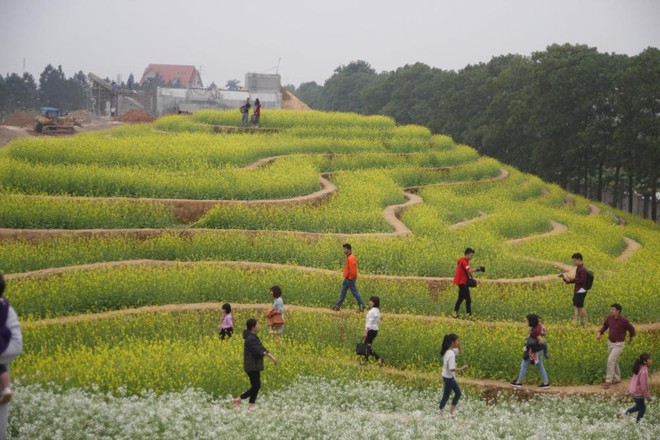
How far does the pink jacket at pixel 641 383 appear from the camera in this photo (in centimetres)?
1314

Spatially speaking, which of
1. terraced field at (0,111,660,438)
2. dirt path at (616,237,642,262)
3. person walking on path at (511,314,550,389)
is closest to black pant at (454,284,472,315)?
terraced field at (0,111,660,438)

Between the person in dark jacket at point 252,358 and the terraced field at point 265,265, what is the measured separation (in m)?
0.93

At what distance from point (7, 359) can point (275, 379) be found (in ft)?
19.5

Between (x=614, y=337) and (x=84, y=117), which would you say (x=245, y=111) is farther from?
(x=84, y=117)

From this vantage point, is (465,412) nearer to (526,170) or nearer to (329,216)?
(329,216)

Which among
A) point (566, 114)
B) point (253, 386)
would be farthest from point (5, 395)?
point (566, 114)

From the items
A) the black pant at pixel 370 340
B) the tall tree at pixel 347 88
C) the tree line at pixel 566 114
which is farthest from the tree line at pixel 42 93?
the black pant at pixel 370 340

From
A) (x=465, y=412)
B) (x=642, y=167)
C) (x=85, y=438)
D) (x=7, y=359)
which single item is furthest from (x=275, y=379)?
(x=642, y=167)

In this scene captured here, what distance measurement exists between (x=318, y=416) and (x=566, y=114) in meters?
39.2

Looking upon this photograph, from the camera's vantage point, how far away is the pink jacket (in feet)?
43.1

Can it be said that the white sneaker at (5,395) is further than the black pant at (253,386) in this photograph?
No

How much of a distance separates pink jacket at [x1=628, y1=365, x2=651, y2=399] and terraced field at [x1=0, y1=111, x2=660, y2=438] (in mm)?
1750

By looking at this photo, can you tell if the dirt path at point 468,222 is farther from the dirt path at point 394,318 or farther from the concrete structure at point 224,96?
the concrete structure at point 224,96

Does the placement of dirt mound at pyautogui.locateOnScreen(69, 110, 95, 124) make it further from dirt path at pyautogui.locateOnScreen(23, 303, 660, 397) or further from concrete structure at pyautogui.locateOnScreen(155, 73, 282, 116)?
dirt path at pyautogui.locateOnScreen(23, 303, 660, 397)
